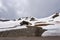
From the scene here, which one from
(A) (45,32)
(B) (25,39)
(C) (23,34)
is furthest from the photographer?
(C) (23,34)

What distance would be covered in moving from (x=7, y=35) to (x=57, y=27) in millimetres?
758

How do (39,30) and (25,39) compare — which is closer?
(25,39)

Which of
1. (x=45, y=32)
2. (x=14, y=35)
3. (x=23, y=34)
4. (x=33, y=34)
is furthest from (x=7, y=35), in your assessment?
(x=45, y=32)

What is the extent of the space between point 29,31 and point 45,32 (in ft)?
0.98

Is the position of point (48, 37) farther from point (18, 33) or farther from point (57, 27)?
point (18, 33)

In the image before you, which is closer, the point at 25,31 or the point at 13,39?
the point at 13,39

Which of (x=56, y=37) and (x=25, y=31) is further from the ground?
(x=25, y=31)

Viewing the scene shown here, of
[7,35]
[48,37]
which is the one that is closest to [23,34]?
[7,35]

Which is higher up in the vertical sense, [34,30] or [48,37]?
[34,30]

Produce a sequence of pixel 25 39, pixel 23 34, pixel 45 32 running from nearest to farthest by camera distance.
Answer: pixel 25 39
pixel 45 32
pixel 23 34

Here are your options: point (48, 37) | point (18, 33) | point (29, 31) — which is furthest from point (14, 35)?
point (48, 37)

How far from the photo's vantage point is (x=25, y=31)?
91.4 inches

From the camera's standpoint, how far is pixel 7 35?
2.27 m

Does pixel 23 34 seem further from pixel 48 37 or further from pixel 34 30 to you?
pixel 48 37
